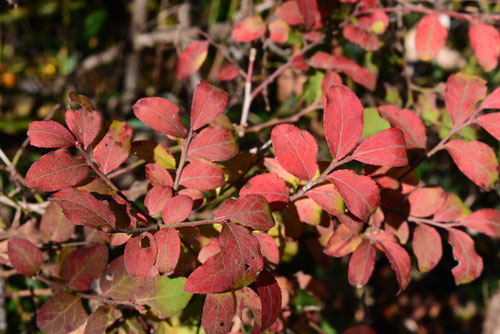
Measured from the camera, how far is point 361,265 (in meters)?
0.59

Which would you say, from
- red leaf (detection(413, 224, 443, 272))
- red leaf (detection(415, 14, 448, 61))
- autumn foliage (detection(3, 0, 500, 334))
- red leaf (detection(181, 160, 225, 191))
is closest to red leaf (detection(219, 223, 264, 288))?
autumn foliage (detection(3, 0, 500, 334))

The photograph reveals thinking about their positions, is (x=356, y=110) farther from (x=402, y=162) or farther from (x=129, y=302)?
(x=129, y=302)

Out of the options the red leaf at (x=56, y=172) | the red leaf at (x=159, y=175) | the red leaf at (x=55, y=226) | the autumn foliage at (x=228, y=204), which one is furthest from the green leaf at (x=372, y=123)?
the red leaf at (x=55, y=226)

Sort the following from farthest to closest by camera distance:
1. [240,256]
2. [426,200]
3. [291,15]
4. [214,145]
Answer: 1. [291,15]
2. [426,200]
3. [214,145]
4. [240,256]

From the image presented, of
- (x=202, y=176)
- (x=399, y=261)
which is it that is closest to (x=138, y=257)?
(x=202, y=176)

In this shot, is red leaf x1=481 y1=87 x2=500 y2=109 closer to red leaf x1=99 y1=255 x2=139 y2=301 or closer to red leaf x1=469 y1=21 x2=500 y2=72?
red leaf x1=469 y1=21 x2=500 y2=72

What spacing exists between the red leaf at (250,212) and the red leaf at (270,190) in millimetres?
53

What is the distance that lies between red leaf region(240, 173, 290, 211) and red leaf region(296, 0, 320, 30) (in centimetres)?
33

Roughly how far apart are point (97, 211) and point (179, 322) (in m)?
0.41

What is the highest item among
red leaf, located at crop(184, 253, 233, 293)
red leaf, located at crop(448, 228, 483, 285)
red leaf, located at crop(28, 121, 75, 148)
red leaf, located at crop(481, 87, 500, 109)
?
red leaf, located at crop(28, 121, 75, 148)

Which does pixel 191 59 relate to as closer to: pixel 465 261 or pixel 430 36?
pixel 430 36

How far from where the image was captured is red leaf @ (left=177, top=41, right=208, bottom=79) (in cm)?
87

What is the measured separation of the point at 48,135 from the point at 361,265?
0.47 m

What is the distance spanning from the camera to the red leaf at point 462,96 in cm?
65
